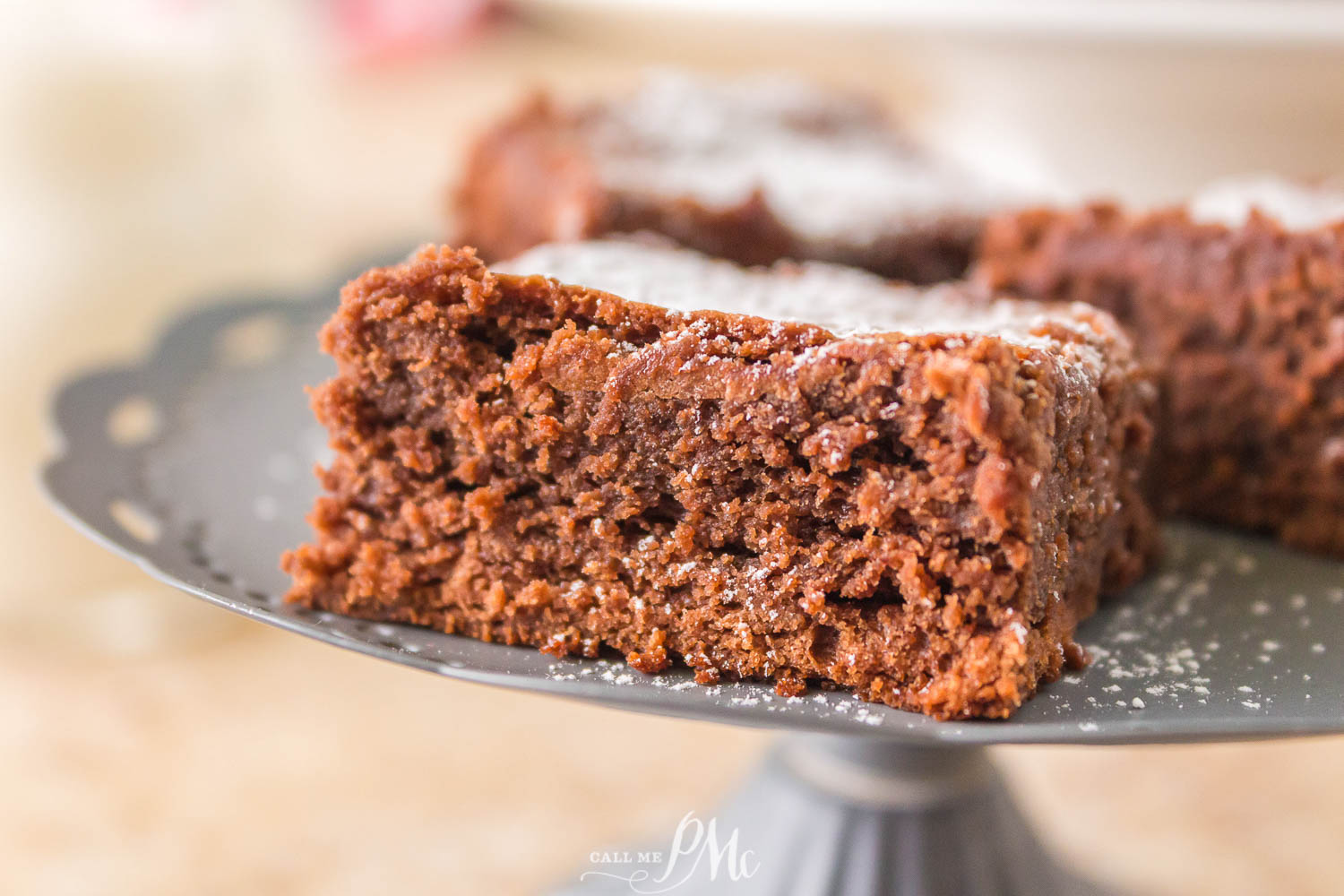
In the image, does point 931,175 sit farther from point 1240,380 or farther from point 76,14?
point 76,14

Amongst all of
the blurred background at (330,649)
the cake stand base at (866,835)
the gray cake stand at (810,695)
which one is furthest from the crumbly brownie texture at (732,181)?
the cake stand base at (866,835)

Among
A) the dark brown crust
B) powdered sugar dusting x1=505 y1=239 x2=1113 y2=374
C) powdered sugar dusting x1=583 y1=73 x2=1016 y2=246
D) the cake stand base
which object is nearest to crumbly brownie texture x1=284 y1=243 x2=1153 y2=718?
powdered sugar dusting x1=505 y1=239 x2=1113 y2=374

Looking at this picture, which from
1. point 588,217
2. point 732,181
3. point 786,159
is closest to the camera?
point 588,217

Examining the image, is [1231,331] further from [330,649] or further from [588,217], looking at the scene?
[330,649]

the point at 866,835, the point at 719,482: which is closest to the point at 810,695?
the point at 719,482

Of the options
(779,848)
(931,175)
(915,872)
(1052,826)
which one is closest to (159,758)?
(779,848)

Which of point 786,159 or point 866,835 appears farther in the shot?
point 786,159

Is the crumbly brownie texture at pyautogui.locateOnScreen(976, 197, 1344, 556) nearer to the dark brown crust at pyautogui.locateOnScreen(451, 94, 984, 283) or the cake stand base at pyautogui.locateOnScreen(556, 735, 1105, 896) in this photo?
the dark brown crust at pyautogui.locateOnScreen(451, 94, 984, 283)
